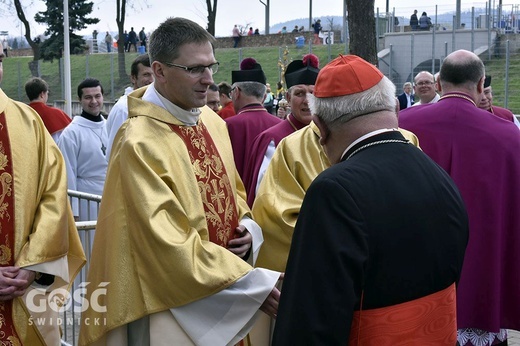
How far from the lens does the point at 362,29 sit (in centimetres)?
1398

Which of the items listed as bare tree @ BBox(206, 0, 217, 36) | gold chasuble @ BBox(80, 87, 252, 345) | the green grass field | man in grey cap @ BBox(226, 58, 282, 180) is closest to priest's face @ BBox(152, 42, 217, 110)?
gold chasuble @ BBox(80, 87, 252, 345)

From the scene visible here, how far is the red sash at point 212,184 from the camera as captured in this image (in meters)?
4.13

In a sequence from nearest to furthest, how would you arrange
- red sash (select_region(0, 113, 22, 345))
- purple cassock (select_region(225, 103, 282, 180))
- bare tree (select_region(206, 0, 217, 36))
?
red sash (select_region(0, 113, 22, 345))
purple cassock (select_region(225, 103, 282, 180))
bare tree (select_region(206, 0, 217, 36))

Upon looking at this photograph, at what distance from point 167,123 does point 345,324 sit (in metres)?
1.90

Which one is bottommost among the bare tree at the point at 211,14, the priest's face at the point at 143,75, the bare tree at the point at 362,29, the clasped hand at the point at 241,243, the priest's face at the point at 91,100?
the clasped hand at the point at 241,243

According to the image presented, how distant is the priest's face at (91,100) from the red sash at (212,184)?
12.3 ft

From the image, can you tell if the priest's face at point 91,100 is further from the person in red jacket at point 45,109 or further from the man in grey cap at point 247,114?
the man in grey cap at point 247,114

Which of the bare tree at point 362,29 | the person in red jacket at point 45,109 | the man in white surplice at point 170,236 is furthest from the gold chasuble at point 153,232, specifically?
the bare tree at point 362,29

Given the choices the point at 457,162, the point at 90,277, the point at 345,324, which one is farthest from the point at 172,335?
the point at 457,162

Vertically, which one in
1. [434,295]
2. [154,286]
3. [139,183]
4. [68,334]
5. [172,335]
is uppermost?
[139,183]

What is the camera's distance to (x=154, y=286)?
3.73 metres

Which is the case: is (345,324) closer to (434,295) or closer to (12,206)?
(434,295)

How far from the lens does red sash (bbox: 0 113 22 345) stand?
4086mm

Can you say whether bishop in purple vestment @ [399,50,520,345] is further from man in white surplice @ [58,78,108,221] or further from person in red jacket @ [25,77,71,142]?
person in red jacket @ [25,77,71,142]
